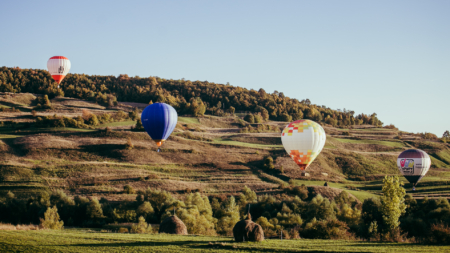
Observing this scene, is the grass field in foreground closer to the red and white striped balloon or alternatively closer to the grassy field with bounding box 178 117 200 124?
the red and white striped balloon

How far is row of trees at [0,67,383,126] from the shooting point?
4783 inches

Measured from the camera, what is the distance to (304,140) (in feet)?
136

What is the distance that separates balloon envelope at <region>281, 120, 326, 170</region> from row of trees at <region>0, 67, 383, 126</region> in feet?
248

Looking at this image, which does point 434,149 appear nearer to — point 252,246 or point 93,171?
point 93,171

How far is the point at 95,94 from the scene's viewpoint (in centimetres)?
12288

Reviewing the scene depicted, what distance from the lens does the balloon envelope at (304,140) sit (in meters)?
41.3

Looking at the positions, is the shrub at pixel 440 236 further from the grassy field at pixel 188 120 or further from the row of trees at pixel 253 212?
the grassy field at pixel 188 120

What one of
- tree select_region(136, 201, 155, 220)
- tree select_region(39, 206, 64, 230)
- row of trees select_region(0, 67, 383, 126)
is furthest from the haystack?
row of trees select_region(0, 67, 383, 126)

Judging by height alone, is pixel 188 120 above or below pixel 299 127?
above

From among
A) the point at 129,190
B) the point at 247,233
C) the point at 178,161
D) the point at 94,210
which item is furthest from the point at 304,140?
the point at 178,161

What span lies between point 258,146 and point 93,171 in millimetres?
33640

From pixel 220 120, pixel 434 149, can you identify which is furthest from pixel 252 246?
pixel 220 120

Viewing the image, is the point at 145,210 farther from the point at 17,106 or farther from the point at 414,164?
the point at 17,106

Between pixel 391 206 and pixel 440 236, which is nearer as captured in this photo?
pixel 440 236
